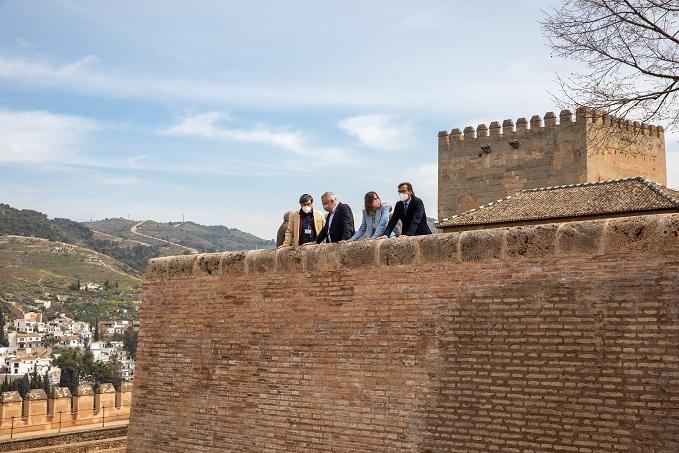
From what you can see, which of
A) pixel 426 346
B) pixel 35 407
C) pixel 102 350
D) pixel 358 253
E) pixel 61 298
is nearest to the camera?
pixel 426 346

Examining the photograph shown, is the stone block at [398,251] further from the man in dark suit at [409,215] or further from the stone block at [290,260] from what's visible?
the stone block at [290,260]

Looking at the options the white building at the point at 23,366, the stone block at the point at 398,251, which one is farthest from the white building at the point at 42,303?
the stone block at the point at 398,251

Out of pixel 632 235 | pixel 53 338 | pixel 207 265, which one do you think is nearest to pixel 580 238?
pixel 632 235

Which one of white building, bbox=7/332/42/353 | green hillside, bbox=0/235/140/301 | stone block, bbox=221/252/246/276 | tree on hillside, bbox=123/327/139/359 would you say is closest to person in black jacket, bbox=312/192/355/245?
stone block, bbox=221/252/246/276

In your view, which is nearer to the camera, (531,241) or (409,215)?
(531,241)

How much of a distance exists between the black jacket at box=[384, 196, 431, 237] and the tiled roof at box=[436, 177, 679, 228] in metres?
12.1

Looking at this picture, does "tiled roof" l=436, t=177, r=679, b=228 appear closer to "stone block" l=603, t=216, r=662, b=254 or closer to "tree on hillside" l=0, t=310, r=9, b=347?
"stone block" l=603, t=216, r=662, b=254

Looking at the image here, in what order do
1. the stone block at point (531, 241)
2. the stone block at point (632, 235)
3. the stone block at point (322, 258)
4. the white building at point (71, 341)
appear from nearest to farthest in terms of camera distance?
the stone block at point (632, 235)
the stone block at point (531, 241)
the stone block at point (322, 258)
the white building at point (71, 341)

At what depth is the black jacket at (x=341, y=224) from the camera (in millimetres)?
8695

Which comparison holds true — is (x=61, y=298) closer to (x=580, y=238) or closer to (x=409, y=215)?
(x=409, y=215)

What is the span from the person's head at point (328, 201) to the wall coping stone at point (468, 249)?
0.69 m

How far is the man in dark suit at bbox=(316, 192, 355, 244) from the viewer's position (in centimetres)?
871

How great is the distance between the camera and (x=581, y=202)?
2092 cm

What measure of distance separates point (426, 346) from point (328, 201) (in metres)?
2.34
